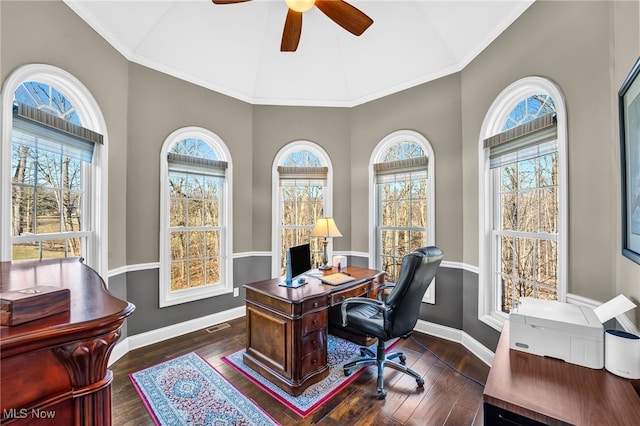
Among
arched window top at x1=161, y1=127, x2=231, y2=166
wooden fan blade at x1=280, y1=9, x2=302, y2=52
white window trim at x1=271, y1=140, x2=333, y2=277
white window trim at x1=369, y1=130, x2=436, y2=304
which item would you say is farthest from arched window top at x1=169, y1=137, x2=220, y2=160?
white window trim at x1=369, y1=130, x2=436, y2=304

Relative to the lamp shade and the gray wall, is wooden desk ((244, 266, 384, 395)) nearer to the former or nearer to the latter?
the lamp shade

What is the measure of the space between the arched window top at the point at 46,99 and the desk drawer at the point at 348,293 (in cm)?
282

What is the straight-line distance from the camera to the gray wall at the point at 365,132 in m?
1.76

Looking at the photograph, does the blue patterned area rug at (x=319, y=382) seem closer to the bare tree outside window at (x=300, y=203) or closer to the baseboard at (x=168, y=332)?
the baseboard at (x=168, y=332)

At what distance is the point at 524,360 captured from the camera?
1.33m

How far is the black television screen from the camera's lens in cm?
251

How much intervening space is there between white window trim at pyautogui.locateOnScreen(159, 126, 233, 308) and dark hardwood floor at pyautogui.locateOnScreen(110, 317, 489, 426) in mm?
561

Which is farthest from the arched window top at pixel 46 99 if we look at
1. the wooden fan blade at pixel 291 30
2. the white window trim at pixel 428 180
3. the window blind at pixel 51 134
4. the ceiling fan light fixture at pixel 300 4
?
the white window trim at pixel 428 180

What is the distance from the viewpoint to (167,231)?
3285 millimetres

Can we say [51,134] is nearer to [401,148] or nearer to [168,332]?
[168,332]

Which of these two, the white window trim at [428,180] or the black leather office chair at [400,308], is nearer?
the black leather office chair at [400,308]

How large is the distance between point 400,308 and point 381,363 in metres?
0.56

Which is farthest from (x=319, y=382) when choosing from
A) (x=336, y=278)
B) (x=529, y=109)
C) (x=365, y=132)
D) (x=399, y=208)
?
(x=365, y=132)

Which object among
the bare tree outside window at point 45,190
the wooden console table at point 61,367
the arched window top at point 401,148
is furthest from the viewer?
the arched window top at point 401,148
